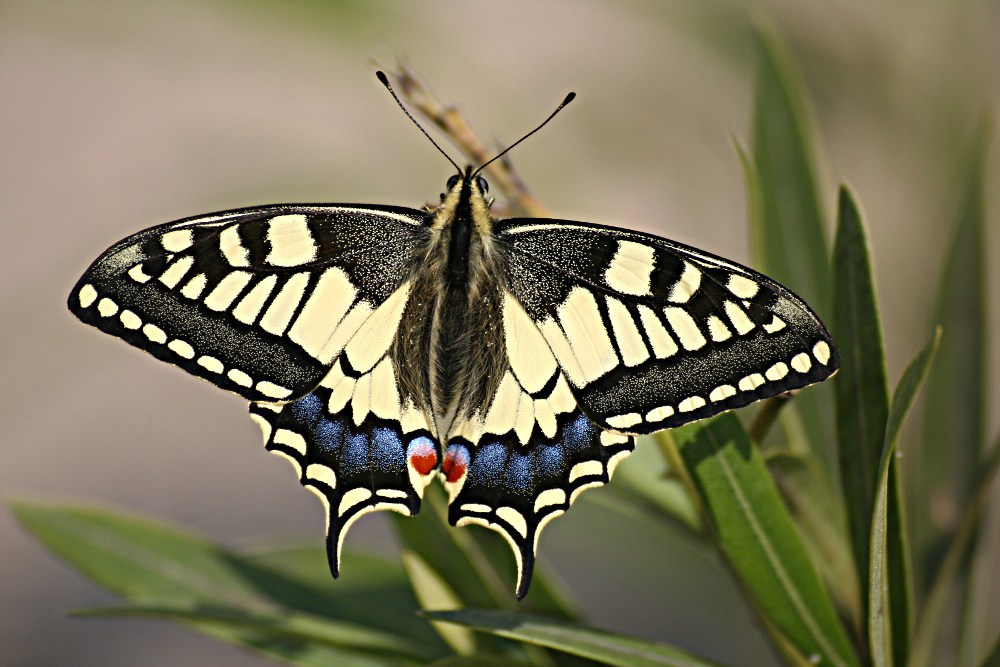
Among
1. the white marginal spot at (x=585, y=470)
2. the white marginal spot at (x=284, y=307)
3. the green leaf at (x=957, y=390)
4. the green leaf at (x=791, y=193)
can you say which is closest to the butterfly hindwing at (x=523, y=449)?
the white marginal spot at (x=585, y=470)

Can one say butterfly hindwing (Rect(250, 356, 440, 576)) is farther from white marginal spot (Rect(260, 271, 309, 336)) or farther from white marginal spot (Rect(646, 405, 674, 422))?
white marginal spot (Rect(646, 405, 674, 422))

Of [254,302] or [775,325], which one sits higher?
[254,302]

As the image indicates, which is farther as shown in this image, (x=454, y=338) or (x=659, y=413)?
(x=454, y=338)

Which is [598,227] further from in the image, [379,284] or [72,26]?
[72,26]

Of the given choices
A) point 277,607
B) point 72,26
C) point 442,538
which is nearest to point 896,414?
point 442,538

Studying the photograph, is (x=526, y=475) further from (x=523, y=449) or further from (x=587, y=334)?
(x=587, y=334)

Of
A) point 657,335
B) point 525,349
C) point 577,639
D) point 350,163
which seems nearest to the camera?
point 577,639

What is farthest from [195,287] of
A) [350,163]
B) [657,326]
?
[350,163]

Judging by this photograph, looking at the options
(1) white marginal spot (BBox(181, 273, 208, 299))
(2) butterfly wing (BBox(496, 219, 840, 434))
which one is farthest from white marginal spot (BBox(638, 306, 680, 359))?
(1) white marginal spot (BBox(181, 273, 208, 299))
